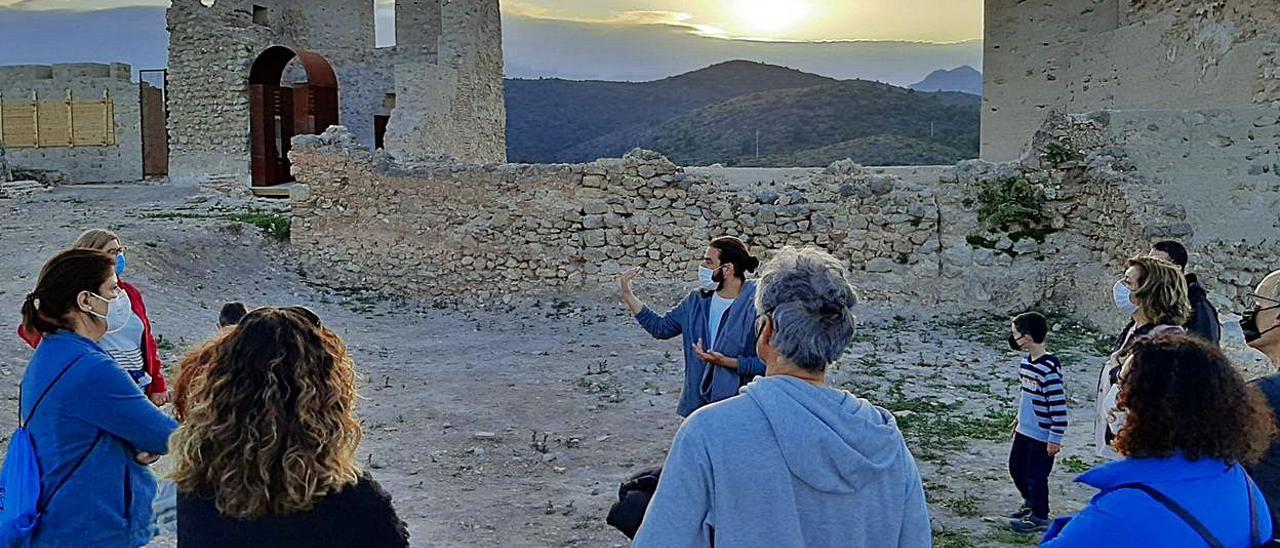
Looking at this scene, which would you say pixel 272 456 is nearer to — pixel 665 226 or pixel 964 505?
pixel 964 505

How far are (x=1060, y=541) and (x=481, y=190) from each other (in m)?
11.3

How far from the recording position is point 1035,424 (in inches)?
206

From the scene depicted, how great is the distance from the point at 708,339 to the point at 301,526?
3.19 metres

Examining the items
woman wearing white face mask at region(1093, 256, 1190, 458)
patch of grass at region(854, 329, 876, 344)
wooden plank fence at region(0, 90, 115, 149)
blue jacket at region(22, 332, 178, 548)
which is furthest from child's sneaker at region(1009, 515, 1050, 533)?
wooden plank fence at region(0, 90, 115, 149)

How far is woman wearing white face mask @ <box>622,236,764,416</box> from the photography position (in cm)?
494

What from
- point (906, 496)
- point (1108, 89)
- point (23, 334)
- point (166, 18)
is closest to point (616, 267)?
point (1108, 89)

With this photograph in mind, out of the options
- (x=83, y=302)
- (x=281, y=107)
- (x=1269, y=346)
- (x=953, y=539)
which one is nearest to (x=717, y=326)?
(x=953, y=539)

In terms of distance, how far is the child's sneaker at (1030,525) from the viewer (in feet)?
17.2

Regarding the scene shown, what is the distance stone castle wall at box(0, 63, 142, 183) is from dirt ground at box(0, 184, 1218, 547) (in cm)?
815

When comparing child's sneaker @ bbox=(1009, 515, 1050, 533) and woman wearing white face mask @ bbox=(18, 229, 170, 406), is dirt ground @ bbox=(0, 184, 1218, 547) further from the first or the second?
woman wearing white face mask @ bbox=(18, 229, 170, 406)

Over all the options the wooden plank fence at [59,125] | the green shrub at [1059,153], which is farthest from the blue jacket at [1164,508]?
the wooden plank fence at [59,125]

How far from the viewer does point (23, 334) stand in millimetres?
3414

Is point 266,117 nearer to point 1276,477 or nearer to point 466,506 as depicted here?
point 466,506

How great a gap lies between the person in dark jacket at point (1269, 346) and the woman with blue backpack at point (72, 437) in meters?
3.24
